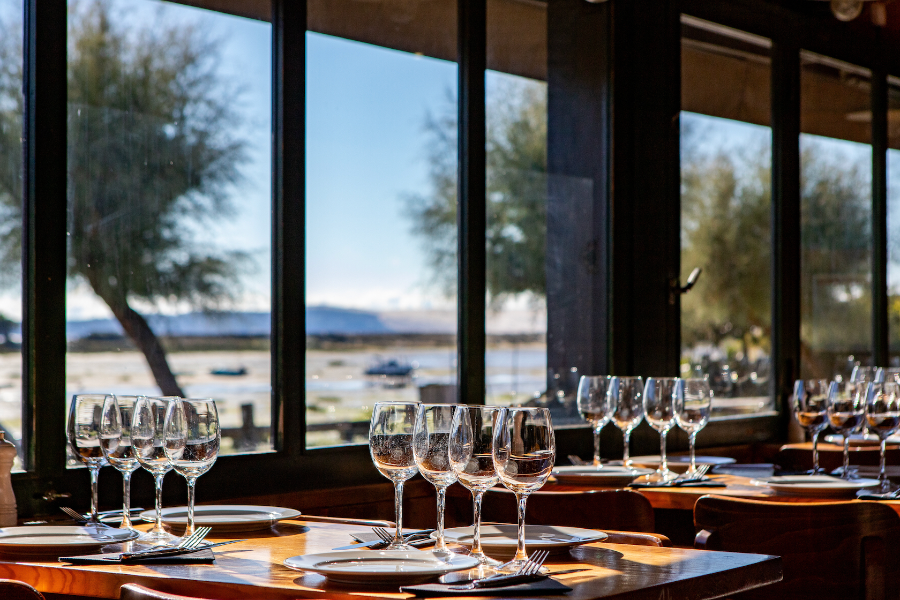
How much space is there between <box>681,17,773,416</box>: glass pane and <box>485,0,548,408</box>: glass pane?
30.2 inches

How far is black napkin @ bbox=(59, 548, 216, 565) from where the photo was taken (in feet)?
5.16

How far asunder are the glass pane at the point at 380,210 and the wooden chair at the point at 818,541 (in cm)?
150

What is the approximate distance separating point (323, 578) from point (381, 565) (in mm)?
82

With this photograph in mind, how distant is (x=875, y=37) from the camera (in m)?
5.68

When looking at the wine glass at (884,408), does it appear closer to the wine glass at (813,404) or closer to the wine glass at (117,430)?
the wine glass at (813,404)

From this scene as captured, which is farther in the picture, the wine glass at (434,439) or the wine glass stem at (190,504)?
the wine glass stem at (190,504)

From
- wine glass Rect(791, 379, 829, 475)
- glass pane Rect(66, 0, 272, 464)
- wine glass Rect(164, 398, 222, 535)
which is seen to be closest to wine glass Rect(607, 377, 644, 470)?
wine glass Rect(791, 379, 829, 475)

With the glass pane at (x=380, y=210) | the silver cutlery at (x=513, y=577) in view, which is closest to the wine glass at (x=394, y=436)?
the silver cutlery at (x=513, y=577)

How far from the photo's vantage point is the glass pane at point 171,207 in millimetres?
3076

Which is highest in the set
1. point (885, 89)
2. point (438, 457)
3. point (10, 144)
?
point (885, 89)

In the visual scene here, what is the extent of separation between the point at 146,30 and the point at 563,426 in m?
2.12

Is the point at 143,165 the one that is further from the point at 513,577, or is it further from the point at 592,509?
the point at 513,577

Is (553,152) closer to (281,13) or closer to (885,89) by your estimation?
(281,13)

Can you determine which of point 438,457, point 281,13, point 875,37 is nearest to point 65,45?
point 281,13
